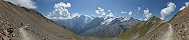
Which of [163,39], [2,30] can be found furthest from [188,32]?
[2,30]

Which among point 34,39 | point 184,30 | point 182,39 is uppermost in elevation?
point 184,30

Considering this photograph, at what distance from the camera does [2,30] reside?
52.3 m

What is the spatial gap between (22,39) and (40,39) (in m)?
11.1

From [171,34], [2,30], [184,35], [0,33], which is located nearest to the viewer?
[0,33]

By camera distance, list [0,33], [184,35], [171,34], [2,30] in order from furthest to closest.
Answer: [171,34]
[184,35]
[2,30]
[0,33]

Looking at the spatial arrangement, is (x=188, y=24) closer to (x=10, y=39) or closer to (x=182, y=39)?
(x=182, y=39)

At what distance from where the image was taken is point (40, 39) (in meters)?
63.6

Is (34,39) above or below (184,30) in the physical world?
below

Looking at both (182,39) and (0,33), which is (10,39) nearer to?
(0,33)

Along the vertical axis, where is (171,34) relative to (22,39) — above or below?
above

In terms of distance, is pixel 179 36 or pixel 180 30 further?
pixel 180 30

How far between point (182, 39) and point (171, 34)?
19.8ft

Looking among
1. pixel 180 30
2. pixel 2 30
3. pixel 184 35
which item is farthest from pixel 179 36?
pixel 2 30

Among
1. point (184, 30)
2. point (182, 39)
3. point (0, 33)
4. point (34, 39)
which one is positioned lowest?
point (0, 33)
